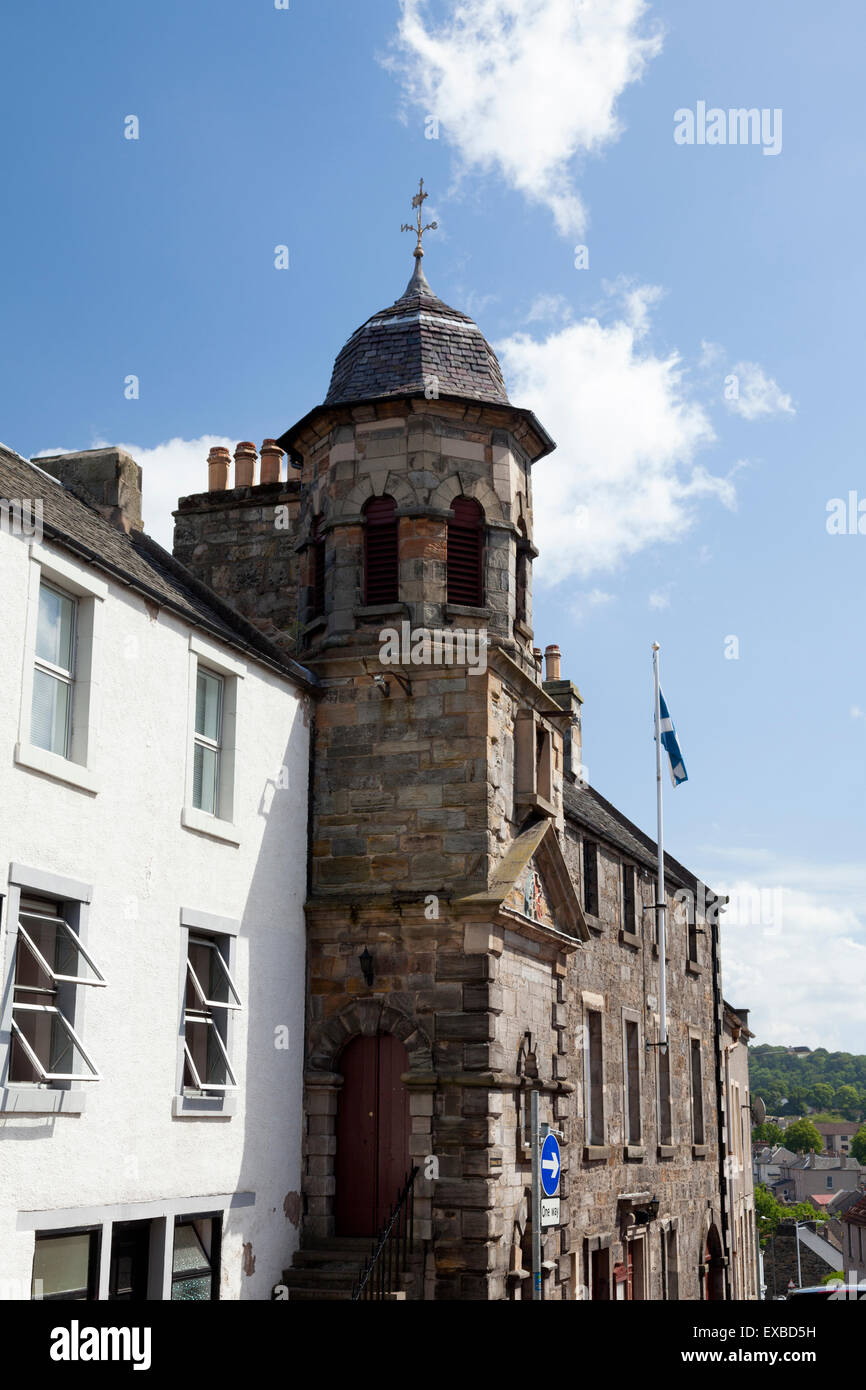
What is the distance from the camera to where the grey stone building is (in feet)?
55.1

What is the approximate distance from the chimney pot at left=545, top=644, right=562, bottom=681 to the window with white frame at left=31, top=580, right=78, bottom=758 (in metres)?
17.2

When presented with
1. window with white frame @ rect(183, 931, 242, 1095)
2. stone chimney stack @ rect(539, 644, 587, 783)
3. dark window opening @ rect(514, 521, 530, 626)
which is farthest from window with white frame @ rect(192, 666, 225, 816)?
stone chimney stack @ rect(539, 644, 587, 783)

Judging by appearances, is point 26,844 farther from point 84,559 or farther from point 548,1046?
point 548,1046

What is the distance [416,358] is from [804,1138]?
16585 cm

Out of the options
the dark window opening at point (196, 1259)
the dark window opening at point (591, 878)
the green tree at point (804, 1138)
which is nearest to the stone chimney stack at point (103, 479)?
the dark window opening at point (196, 1259)

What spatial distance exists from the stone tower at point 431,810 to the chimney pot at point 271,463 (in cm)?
242

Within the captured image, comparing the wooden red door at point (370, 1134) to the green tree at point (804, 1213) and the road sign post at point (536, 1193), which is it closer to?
the road sign post at point (536, 1193)

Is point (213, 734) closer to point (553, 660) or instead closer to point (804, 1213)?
point (553, 660)

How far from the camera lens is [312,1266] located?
16.4 m

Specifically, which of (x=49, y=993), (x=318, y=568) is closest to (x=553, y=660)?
(x=318, y=568)

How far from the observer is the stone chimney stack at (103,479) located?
17969 mm

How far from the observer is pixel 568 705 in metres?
28.7
